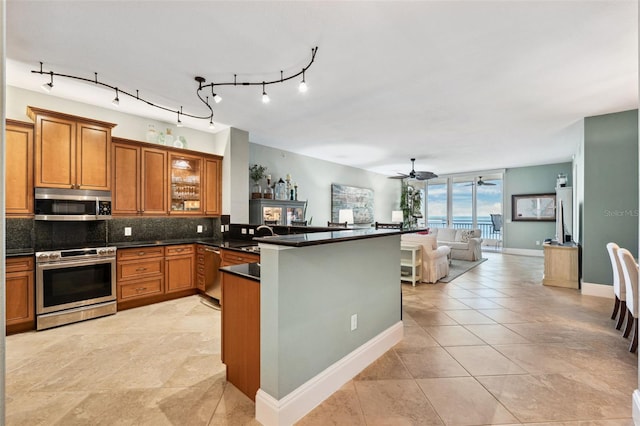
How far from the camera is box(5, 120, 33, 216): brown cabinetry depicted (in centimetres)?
309

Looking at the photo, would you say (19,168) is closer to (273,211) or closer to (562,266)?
(273,211)

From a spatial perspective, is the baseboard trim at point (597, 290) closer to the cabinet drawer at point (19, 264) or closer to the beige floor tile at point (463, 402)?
the beige floor tile at point (463, 402)

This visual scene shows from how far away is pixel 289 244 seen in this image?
1.63 meters

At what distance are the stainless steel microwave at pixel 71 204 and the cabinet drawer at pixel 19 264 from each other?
51cm

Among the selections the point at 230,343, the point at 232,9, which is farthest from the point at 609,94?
the point at 230,343

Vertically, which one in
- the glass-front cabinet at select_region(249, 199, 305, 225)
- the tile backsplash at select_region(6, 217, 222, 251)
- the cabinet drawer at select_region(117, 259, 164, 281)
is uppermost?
the glass-front cabinet at select_region(249, 199, 305, 225)

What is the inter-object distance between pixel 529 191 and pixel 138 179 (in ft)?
33.6

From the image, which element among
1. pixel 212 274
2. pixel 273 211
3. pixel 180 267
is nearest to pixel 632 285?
pixel 212 274

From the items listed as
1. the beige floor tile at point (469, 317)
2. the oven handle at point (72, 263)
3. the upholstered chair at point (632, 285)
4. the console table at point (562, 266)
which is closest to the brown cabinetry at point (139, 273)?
the oven handle at point (72, 263)

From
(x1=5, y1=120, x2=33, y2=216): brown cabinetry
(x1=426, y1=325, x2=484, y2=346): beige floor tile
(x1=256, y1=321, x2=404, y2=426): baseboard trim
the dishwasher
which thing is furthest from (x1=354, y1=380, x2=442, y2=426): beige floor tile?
(x1=5, y1=120, x2=33, y2=216): brown cabinetry

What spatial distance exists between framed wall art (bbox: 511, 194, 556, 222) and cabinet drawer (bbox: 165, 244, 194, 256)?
943 centimetres

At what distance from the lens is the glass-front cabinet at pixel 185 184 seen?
4445mm

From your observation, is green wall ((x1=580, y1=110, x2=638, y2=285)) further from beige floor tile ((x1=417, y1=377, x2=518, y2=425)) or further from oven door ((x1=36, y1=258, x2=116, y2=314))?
oven door ((x1=36, y1=258, x2=116, y2=314))

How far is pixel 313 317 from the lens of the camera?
6.25 feet
